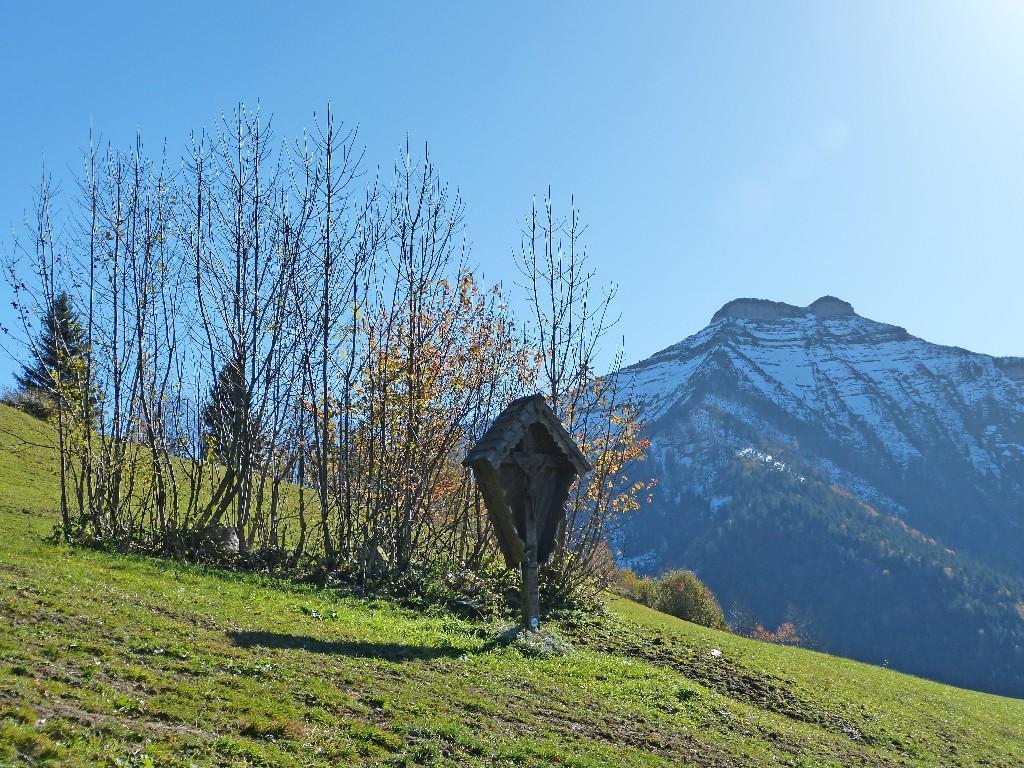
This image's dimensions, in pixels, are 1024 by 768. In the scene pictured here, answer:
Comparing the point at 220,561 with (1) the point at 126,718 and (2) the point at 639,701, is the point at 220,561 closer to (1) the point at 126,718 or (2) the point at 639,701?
(2) the point at 639,701

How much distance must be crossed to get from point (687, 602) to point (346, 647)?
182ft

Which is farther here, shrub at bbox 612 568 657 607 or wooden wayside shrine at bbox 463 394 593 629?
shrub at bbox 612 568 657 607

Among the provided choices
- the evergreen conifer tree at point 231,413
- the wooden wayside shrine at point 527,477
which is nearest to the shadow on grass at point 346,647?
the wooden wayside shrine at point 527,477

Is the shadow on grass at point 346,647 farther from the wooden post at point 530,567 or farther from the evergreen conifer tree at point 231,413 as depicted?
the evergreen conifer tree at point 231,413

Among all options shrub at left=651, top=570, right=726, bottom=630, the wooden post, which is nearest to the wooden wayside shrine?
the wooden post

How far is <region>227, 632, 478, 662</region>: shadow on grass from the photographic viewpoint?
1294 cm

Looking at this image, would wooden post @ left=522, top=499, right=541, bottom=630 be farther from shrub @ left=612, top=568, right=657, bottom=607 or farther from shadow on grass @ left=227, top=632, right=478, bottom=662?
shrub @ left=612, top=568, right=657, bottom=607

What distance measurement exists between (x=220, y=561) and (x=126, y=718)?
1610 cm

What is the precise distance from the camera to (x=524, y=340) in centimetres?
2930

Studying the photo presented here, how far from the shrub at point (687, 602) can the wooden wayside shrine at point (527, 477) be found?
4448cm

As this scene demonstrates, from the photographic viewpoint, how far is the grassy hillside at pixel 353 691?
26.8 ft

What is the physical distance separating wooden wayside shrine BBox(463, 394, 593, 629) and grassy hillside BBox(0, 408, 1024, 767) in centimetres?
210

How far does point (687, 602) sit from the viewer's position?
213 feet

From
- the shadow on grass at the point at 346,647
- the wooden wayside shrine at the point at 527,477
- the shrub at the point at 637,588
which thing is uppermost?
the wooden wayside shrine at the point at 527,477
